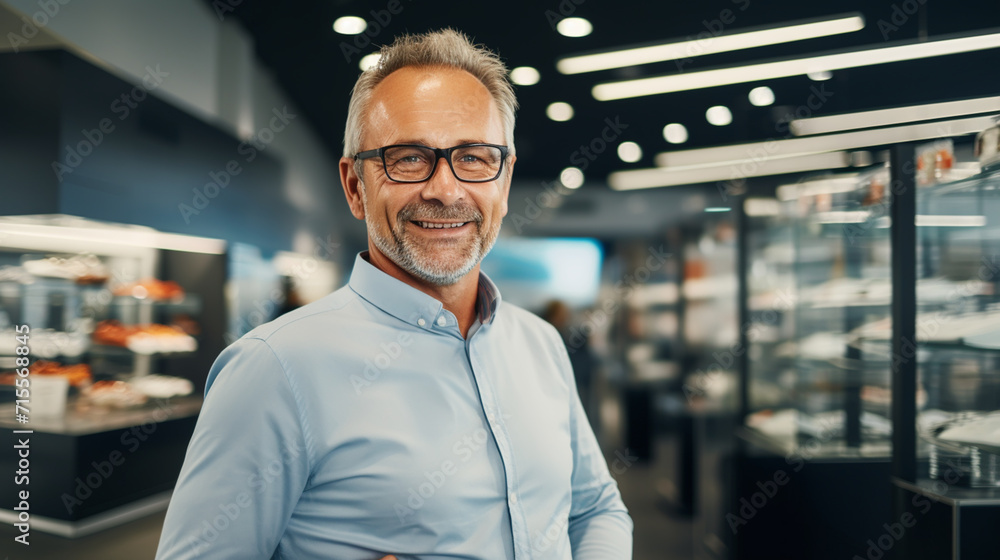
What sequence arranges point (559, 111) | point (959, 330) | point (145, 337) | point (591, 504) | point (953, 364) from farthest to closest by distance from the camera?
point (559, 111) < point (145, 337) < point (953, 364) < point (959, 330) < point (591, 504)

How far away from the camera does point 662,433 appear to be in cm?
534

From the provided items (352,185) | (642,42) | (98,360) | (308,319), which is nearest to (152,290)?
(98,360)

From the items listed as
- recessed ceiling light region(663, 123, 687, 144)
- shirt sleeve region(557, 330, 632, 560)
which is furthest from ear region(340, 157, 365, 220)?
recessed ceiling light region(663, 123, 687, 144)

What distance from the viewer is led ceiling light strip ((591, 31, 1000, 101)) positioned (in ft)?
7.23

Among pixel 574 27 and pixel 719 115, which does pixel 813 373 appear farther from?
pixel 719 115

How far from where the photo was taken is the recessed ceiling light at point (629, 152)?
240 inches

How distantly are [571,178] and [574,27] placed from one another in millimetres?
4230

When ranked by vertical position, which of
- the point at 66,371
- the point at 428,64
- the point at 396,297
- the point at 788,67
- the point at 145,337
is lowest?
the point at 66,371

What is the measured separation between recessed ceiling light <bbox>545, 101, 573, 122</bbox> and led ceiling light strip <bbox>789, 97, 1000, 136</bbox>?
2.33m

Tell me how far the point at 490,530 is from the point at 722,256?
3791mm

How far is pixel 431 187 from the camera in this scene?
990mm

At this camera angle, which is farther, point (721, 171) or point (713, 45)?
point (721, 171)

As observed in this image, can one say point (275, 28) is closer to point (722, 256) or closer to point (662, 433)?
point (722, 256)

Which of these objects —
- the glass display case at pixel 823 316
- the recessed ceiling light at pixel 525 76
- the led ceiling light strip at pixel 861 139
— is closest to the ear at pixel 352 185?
the led ceiling light strip at pixel 861 139
